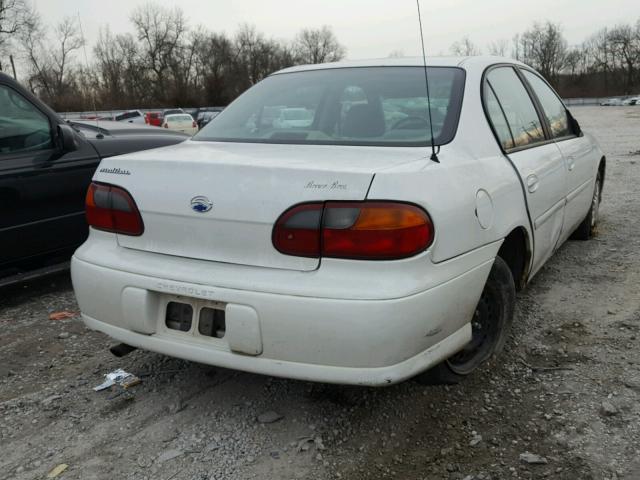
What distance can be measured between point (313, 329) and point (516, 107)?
2.02 meters

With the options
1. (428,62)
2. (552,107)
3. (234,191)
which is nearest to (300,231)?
(234,191)

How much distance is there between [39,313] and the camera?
13.2 feet

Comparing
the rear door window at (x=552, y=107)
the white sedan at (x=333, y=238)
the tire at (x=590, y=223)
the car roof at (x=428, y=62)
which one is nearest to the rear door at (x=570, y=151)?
the rear door window at (x=552, y=107)

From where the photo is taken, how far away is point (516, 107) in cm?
335

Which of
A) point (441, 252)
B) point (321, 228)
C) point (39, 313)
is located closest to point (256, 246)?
point (321, 228)

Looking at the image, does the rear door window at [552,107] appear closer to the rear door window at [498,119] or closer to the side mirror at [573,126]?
the side mirror at [573,126]

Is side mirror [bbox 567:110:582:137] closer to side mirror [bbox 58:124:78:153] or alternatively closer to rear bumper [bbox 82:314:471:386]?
rear bumper [bbox 82:314:471:386]

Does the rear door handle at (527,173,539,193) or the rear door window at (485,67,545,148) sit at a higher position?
the rear door window at (485,67,545,148)

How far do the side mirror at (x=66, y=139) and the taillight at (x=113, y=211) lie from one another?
184 centimetres

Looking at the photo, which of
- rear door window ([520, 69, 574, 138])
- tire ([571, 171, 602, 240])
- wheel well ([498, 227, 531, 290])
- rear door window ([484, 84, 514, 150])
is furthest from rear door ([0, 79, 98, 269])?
tire ([571, 171, 602, 240])

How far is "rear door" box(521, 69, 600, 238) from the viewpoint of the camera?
384 centimetres

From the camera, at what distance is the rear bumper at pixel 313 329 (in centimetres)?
203

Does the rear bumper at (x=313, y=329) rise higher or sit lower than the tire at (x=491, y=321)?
higher

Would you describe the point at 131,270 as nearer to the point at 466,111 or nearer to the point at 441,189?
the point at 441,189
